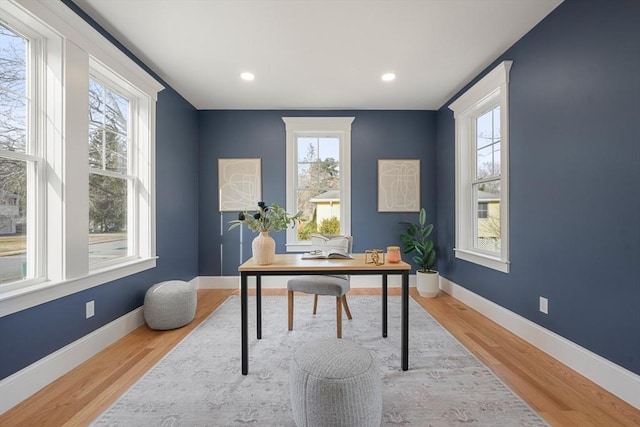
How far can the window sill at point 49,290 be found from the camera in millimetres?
1684

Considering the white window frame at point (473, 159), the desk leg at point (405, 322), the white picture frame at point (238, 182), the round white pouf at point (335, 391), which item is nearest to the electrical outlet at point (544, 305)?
the white window frame at point (473, 159)

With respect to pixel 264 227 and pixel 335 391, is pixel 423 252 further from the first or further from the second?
Answer: pixel 335 391

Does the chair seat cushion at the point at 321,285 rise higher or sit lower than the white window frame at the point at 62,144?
lower

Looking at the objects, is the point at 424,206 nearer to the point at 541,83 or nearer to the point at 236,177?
the point at 541,83

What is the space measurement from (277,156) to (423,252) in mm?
2454

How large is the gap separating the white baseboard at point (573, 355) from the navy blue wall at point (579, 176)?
0.15ft

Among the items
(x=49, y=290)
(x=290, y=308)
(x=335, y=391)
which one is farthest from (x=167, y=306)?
(x=335, y=391)

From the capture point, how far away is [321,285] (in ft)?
8.70

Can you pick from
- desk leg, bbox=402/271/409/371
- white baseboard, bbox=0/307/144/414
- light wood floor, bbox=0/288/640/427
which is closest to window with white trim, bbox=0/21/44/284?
white baseboard, bbox=0/307/144/414

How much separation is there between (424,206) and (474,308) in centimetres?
159

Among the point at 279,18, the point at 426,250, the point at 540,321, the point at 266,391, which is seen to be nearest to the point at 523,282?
the point at 540,321

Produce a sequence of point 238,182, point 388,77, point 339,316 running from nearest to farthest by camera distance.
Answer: point 339,316 → point 388,77 → point 238,182

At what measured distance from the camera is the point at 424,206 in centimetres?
439

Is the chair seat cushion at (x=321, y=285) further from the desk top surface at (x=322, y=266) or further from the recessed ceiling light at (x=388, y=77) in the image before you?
the recessed ceiling light at (x=388, y=77)
